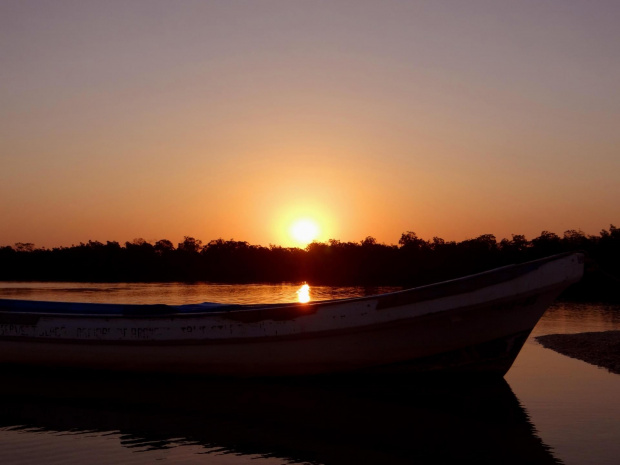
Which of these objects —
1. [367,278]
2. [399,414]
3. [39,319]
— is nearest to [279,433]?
[399,414]

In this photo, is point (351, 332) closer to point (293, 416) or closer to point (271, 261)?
point (293, 416)

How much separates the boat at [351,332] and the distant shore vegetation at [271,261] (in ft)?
178

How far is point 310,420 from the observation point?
7980 millimetres

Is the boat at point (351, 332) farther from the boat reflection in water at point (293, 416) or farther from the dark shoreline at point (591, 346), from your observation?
the dark shoreline at point (591, 346)

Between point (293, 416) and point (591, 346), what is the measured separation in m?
8.29

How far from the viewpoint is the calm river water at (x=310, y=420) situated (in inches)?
257

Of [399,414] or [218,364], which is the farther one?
[218,364]

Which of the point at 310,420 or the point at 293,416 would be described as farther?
the point at 293,416

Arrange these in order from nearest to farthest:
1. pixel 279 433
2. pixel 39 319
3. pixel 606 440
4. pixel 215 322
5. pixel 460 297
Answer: pixel 606 440
pixel 279 433
pixel 460 297
pixel 215 322
pixel 39 319

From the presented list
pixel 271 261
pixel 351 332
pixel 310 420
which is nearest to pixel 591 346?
pixel 351 332

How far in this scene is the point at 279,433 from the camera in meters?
7.37

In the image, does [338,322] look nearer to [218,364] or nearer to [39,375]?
[218,364]

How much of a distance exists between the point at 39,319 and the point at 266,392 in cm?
432

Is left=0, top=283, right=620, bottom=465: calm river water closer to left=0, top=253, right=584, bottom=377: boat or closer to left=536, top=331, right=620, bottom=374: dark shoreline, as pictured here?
left=0, top=253, right=584, bottom=377: boat
